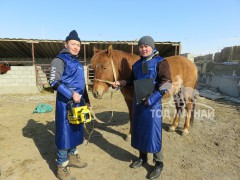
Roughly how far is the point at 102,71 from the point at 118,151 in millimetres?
1737

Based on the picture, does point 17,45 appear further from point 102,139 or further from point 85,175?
point 85,175

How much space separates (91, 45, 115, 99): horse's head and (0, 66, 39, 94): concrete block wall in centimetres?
913

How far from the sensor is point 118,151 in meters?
3.64

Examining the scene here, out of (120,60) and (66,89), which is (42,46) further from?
(66,89)

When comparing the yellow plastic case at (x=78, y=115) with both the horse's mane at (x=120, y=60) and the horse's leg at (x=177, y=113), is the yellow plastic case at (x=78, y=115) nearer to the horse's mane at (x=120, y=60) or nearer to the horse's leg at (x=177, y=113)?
the horse's mane at (x=120, y=60)

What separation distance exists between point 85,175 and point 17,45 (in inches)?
469

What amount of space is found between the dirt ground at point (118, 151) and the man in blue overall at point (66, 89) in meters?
0.58

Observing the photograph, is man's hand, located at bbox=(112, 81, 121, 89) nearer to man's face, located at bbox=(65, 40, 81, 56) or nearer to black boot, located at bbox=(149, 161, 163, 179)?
man's face, located at bbox=(65, 40, 81, 56)

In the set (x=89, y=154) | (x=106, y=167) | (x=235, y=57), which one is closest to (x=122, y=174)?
(x=106, y=167)

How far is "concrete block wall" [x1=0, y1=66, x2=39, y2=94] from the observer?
10.4 meters

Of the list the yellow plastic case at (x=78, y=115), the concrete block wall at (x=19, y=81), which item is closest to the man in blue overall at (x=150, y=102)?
the yellow plastic case at (x=78, y=115)

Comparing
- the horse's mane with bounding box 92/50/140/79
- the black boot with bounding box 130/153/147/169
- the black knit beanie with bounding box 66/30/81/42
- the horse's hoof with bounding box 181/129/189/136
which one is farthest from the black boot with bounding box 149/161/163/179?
the black knit beanie with bounding box 66/30/81/42

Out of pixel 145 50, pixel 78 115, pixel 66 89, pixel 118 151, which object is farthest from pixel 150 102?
pixel 118 151

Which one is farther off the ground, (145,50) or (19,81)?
(145,50)
